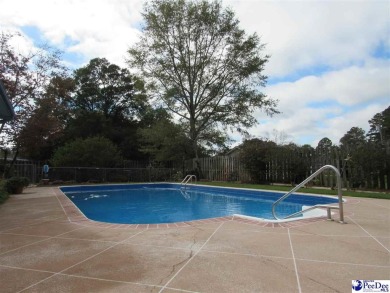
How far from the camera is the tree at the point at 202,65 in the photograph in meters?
19.0

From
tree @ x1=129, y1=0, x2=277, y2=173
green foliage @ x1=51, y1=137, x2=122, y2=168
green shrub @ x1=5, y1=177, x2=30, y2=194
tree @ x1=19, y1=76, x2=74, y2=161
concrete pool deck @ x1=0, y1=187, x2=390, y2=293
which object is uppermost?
tree @ x1=129, y1=0, x2=277, y2=173

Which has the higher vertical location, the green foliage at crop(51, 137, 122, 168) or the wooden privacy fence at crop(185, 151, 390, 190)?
the green foliage at crop(51, 137, 122, 168)

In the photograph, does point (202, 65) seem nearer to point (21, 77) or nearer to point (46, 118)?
point (46, 118)

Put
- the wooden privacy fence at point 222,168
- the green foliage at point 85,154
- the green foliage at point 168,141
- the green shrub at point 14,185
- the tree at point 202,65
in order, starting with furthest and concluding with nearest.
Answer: the green foliage at point 168,141
the tree at point 202,65
the green foliage at point 85,154
the wooden privacy fence at point 222,168
the green shrub at point 14,185

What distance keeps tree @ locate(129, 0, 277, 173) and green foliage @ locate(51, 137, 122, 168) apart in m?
5.37

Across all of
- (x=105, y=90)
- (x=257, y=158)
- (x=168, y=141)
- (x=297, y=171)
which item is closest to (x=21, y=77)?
(x=168, y=141)

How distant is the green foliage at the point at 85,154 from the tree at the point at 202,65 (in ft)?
17.6

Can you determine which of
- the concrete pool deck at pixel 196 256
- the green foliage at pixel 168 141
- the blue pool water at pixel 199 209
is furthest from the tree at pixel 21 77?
the concrete pool deck at pixel 196 256

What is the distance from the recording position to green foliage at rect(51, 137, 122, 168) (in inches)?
704

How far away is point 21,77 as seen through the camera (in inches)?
549

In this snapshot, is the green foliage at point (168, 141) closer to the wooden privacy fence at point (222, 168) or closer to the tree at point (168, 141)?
the tree at point (168, 141)

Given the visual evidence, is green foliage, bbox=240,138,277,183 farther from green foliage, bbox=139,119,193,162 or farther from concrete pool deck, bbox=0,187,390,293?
concrete pool deck, bbox=0,187,390,293

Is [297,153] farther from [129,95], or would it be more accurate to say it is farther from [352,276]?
[129,95]

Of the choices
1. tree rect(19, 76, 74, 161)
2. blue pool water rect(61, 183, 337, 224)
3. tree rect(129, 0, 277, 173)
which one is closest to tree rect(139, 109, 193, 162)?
tree rect(129, 0, 277, 173)
